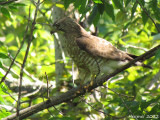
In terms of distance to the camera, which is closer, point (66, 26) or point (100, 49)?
point (100, 49)

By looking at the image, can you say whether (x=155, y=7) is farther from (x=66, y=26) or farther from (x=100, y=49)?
(x=66, y=26)

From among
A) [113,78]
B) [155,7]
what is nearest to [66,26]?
[113,78]

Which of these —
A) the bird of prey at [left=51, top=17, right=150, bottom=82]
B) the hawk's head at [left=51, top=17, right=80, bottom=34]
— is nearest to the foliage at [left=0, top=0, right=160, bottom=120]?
the hawk's head at [left=51, top=17, right=80, bottom=34]

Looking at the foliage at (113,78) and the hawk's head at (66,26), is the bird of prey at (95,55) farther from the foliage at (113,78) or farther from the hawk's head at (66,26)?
Answer: the foliage at (113,78)

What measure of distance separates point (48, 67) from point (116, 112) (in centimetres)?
143

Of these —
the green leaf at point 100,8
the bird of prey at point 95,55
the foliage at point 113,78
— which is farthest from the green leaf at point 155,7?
the bird of prey at point 95,55

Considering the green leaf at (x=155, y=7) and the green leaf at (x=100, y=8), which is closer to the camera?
the green leaf at (x=155, y=7)

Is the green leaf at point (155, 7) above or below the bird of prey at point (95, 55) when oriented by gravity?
above

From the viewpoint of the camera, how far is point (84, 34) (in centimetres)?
390

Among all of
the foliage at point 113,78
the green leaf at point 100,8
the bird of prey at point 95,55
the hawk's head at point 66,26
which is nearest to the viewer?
the foliage at point 113,78

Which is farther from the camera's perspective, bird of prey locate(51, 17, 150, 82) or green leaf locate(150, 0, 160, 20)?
bird of prey locate(51, 17, 150, 82)

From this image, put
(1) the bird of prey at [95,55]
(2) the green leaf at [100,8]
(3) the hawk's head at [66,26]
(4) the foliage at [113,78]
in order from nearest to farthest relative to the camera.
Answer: (4) the foliage at [113,78], (2) the green leaf at [100,8], (1) the bird of prey at [95,55], (3) the hawk's head at [66,26]

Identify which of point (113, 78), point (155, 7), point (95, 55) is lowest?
point (113, 78)

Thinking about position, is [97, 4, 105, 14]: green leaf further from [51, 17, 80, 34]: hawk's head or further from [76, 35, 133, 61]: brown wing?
[51, 17, 80, 34]: hawk's head
